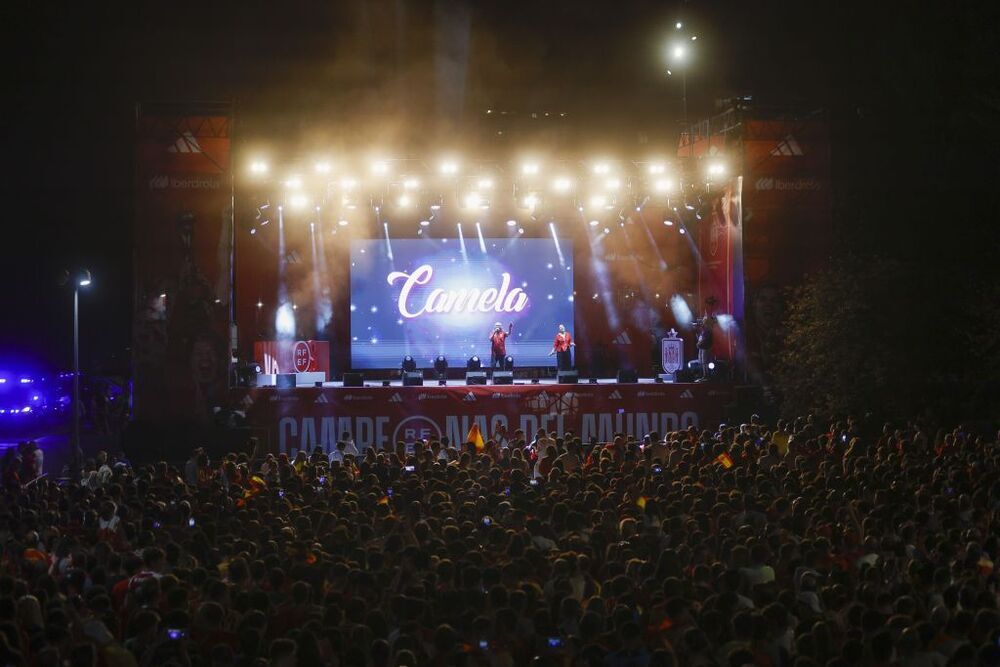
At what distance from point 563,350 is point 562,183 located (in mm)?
4752

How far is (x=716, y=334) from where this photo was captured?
23172mm

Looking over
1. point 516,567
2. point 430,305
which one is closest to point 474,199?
point 430,305

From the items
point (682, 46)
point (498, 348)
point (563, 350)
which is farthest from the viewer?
point (498, 348)

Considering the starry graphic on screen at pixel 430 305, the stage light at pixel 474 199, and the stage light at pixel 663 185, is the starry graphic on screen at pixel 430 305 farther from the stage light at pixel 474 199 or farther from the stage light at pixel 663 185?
the stage light at pixel 663 185

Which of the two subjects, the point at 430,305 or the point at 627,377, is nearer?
the point at 627,377

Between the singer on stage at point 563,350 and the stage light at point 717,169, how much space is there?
5.56 meters

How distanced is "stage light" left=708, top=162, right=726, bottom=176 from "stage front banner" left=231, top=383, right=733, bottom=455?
4.51 meters

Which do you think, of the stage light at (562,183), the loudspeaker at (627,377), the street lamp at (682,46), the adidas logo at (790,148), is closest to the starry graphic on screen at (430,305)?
the loudspeaker at (627,377)

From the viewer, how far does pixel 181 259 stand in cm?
2033

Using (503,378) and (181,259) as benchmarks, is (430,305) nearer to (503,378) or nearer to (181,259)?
(503,378)

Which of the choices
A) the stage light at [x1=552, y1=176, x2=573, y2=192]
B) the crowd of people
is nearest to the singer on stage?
the stage light at [x1=552, y1=176, x2=573, y2=192]

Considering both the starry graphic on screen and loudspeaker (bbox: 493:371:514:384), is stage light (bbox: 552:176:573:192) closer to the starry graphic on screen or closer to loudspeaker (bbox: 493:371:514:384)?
loudspeaker (bbox: 493:371:514:384)

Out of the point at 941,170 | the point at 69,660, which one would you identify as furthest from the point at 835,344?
the point at 69,660

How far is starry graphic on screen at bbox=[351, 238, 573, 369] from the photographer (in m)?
26.1
